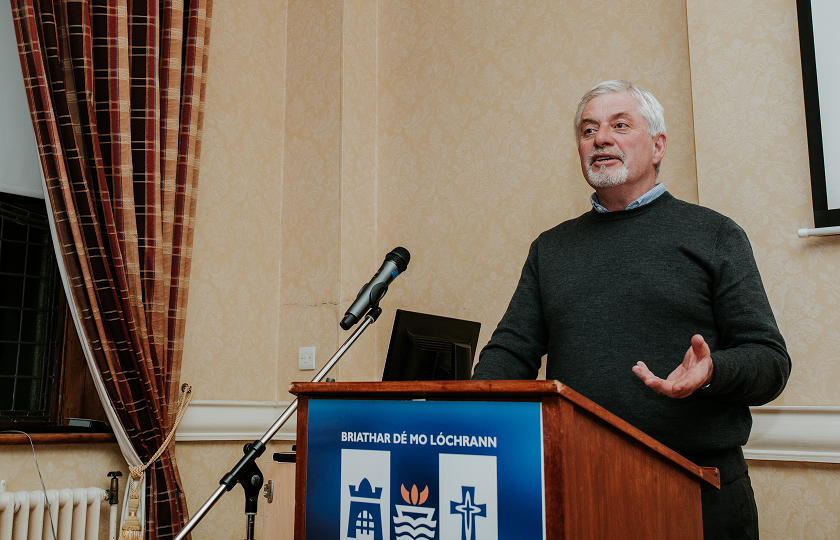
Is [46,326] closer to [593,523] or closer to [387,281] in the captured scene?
[387,281]

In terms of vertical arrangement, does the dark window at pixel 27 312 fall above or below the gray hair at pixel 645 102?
below

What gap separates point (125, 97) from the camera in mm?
2480

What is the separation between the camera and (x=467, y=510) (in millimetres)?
1045

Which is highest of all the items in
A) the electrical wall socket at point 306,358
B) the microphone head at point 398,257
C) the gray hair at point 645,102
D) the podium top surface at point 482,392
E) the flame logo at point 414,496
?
the gray hair at point 645,102

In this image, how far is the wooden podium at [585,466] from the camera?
3.20 ft

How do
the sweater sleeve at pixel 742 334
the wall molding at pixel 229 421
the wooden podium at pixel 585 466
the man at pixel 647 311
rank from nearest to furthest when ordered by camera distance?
the wooden podium at pixel 585 466, the sweater sleeve at pixel 742 334, the man at pixel 647 311, the wall molding at pixel 229 421

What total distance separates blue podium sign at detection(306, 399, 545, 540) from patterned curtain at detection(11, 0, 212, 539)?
147 centimetres

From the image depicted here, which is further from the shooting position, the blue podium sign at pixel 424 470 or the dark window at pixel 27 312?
the dark window at pixel 27 312

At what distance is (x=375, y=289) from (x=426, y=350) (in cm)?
30

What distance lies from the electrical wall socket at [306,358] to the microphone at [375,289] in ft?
3.51

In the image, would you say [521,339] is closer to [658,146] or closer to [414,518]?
[658,146]

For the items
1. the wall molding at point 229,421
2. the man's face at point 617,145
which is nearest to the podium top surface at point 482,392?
the man's face at point 617,145

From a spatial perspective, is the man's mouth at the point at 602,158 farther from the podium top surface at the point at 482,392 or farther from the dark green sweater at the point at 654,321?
the podium top surface at the point at 482,392

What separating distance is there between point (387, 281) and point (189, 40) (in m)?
1.45
